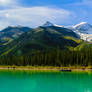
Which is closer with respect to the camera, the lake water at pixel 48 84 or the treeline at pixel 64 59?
the lake water at pixel 48 84

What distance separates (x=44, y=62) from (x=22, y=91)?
378ft

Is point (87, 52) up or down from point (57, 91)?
up

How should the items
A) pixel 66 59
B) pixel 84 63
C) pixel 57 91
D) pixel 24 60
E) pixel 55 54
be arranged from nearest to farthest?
pixel 57 91
pixel 84 63
pixel 66 59
pixel 55 54
pixel 24 60

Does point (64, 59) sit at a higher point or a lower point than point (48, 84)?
higher

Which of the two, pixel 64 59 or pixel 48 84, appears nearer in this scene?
pixel 48 84

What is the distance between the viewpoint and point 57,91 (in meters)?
58.1

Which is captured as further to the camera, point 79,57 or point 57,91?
point 79,57

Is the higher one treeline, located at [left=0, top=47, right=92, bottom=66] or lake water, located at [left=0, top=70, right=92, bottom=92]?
treeline, located at [left=0, top=47, right=92, bottom=66]

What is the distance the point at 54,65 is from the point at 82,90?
4185 inches

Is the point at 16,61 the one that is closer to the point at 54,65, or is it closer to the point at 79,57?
the point at 54,65

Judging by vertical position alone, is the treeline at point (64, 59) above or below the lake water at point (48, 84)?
above

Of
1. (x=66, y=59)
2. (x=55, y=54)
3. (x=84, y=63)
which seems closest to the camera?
(x=84, y=63)

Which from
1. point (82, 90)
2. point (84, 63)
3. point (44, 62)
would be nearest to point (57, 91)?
point (82, 90)

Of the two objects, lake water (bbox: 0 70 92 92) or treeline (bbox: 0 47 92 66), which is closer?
lake water (bbox: 0 70 92 92)
